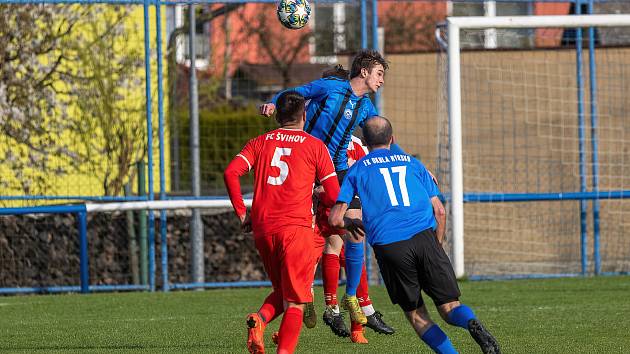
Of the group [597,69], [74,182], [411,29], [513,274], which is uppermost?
[411,29]

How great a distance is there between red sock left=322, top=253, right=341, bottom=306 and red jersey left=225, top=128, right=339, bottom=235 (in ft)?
6.30

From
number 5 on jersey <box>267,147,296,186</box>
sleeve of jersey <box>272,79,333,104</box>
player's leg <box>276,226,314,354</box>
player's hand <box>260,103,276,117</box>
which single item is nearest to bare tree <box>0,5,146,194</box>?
sleeve of jersey <box>272,79,333,104</box>

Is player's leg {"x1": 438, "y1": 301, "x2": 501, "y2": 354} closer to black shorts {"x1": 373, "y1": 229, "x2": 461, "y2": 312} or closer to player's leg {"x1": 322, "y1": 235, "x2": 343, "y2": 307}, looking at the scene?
black shorts {"x1": 373, "y1": 229, "x2": 461, "y2": 312}

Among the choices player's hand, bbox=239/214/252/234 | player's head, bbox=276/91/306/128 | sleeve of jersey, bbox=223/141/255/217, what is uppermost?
player's head, bbox=276/91/306/128

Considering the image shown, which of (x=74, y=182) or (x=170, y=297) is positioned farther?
(x=74, y=182)

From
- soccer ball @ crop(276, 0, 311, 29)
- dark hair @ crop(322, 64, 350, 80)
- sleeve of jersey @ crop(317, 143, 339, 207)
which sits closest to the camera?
sleeve of jersey @ crop(317, 143, 339, 207)

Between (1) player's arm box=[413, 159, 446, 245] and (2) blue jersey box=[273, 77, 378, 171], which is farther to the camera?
(2) blue jersey box=[273, 77, 378, 171]

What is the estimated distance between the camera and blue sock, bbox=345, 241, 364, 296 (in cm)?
920

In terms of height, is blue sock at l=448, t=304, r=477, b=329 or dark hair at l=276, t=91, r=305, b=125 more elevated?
dark hair at l=276, t=91, r=305, b=125

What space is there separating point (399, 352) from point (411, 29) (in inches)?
927

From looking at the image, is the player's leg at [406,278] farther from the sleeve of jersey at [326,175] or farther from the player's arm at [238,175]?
the player's arm at [238,175]

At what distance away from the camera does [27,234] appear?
618 inches

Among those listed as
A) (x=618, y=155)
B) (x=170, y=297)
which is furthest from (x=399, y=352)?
(x=618, y=155)

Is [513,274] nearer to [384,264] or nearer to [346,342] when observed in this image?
[346,342]
